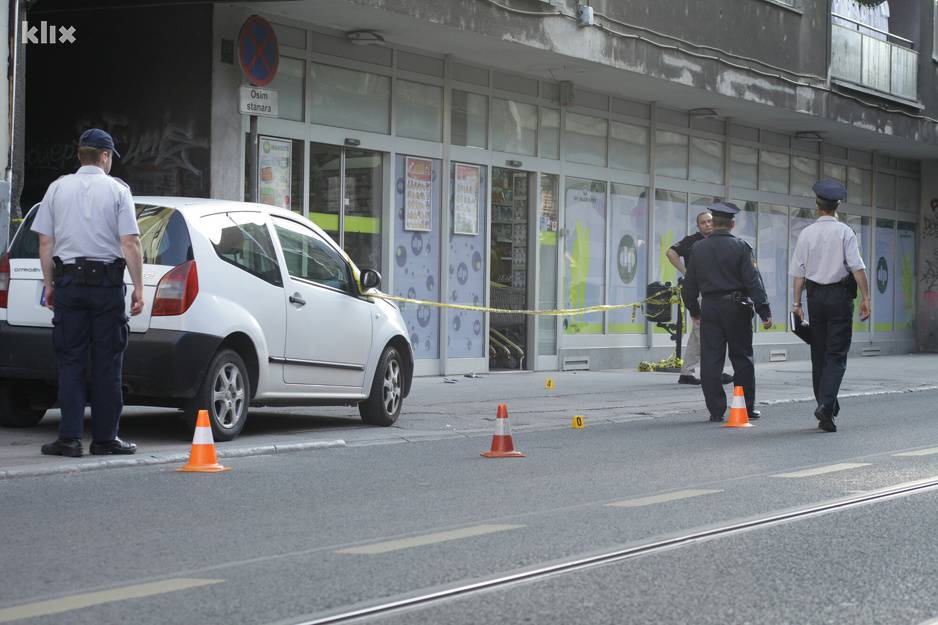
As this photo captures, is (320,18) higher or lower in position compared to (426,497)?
higher

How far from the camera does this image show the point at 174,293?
1024cm

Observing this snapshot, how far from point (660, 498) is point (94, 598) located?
11.7 ft

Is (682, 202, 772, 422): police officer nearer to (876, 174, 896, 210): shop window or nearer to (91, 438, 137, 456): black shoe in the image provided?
(91, 438, 137, 456): black shoe

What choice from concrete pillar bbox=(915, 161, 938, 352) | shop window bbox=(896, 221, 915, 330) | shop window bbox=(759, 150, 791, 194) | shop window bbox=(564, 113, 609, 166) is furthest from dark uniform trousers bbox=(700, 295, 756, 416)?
concrete pillar bbox=(915, 161, 938, 352)

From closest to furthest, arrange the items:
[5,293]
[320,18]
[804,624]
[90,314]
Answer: [804,624] → [90,314] → [5,293] → [320,18]

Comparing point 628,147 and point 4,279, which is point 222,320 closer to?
point 4,279

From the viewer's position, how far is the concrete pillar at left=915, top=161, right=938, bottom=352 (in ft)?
108

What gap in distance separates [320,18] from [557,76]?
511 cm

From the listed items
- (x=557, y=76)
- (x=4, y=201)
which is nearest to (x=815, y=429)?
(x=4, y=201)

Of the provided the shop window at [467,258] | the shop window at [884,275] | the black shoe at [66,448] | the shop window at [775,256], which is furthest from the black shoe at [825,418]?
the shop window at [884,275]

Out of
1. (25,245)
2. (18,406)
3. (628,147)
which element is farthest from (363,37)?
(18,406)

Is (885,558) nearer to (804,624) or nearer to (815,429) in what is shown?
(804,624)

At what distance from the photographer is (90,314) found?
371 inches

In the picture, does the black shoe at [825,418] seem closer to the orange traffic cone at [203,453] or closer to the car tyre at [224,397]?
the car tyre at [224,397]
